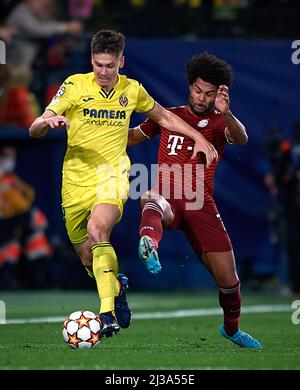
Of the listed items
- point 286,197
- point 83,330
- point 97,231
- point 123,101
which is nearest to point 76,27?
point 286,197

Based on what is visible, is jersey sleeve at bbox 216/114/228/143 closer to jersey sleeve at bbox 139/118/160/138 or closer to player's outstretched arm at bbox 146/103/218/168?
player's outstretched arm at bbox 146/103/218/168

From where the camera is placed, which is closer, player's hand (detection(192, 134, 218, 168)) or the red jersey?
player's hand (detection(192, 134, 218, 168))

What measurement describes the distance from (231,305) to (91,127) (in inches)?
73.8

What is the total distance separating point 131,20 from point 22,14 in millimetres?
1680

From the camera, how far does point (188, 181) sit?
9297 millimetres

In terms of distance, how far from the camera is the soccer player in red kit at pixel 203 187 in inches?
357

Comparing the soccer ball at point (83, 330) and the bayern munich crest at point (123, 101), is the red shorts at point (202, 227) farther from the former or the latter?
the soccer ball at point (83, 330)

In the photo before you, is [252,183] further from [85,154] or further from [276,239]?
[85,154]

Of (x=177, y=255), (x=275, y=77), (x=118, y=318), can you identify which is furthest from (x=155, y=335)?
(x=275, y=77)

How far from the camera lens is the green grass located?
755 cm

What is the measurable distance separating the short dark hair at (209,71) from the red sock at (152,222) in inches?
45.2

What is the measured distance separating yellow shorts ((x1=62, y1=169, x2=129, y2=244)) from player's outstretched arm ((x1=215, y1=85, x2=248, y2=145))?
0.94m

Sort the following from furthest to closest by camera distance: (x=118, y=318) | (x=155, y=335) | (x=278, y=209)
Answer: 1. (x=278, y=209)
2. (x=155, y=335)
3. (x=118, y=318)

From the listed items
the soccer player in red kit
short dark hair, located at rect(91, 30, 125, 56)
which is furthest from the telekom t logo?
short dark hair, located at rect(91, 30, 125, 56)
